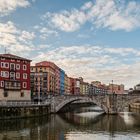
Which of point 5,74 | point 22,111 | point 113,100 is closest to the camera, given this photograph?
point 22,111

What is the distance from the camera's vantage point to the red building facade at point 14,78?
278 ft

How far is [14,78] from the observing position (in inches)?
3423

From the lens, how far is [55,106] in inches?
3602

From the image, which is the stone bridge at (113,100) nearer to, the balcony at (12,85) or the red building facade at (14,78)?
the red building facade at (14,78)

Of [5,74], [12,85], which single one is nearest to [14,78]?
[12,85]

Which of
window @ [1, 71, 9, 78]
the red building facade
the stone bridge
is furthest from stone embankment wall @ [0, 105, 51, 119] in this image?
window @ [1, 71, 9, 78]

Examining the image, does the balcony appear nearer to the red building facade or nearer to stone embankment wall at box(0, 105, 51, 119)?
the red building facade

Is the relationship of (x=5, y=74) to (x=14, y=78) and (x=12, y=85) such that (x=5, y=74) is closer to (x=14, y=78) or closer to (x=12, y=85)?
(x=14, y=78)

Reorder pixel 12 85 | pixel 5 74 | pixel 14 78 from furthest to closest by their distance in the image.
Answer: pixel 14 78 → pixel 12 85 → pixel 5 74

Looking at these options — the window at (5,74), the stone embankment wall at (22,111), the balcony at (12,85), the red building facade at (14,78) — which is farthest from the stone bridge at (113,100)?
the window at (5,74)

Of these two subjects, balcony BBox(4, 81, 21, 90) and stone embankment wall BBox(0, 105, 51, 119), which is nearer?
stone embankment wall BBox(0, 105, 51, 119)

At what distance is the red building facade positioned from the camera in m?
84.8

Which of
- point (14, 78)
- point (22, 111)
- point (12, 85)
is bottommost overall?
point (22, 111)

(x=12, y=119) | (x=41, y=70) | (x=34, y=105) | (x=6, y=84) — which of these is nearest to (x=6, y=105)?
(x=12, y=119)
